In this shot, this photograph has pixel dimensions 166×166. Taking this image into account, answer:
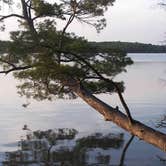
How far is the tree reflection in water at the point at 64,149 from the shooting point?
1691cm

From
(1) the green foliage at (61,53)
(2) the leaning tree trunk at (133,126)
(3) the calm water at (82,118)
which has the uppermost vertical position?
(1) the green foliage at (61,53)

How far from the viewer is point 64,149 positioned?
19062 mm

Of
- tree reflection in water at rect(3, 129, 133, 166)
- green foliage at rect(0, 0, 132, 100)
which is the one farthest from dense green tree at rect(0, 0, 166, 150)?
tree reflection in water at rect(3, 129, 133, 166)

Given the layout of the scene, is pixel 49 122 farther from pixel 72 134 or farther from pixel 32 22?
pixel 32 22

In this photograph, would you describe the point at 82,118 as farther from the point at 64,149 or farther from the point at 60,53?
the point at 60,53

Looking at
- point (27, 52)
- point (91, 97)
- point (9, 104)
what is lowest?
point (9, 104)

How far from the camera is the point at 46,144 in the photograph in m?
20.3

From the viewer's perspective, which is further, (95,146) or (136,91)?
(136,91)

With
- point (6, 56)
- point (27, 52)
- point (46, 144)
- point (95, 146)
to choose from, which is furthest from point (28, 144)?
point (27, 52)

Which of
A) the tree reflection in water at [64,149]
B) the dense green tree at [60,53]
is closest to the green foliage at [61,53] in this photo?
the dense green tree at [60,53]

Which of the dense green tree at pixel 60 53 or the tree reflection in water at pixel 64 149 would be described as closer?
the dense green tree at pixel 60 53

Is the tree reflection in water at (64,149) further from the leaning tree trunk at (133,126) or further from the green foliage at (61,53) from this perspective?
the leaning tree trunk at (133,126)

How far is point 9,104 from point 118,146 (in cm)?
1627

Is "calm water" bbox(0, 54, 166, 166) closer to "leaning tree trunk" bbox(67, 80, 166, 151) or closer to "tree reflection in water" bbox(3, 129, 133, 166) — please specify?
"tree reflection in water" bbox(3, 129, 133, 166)
